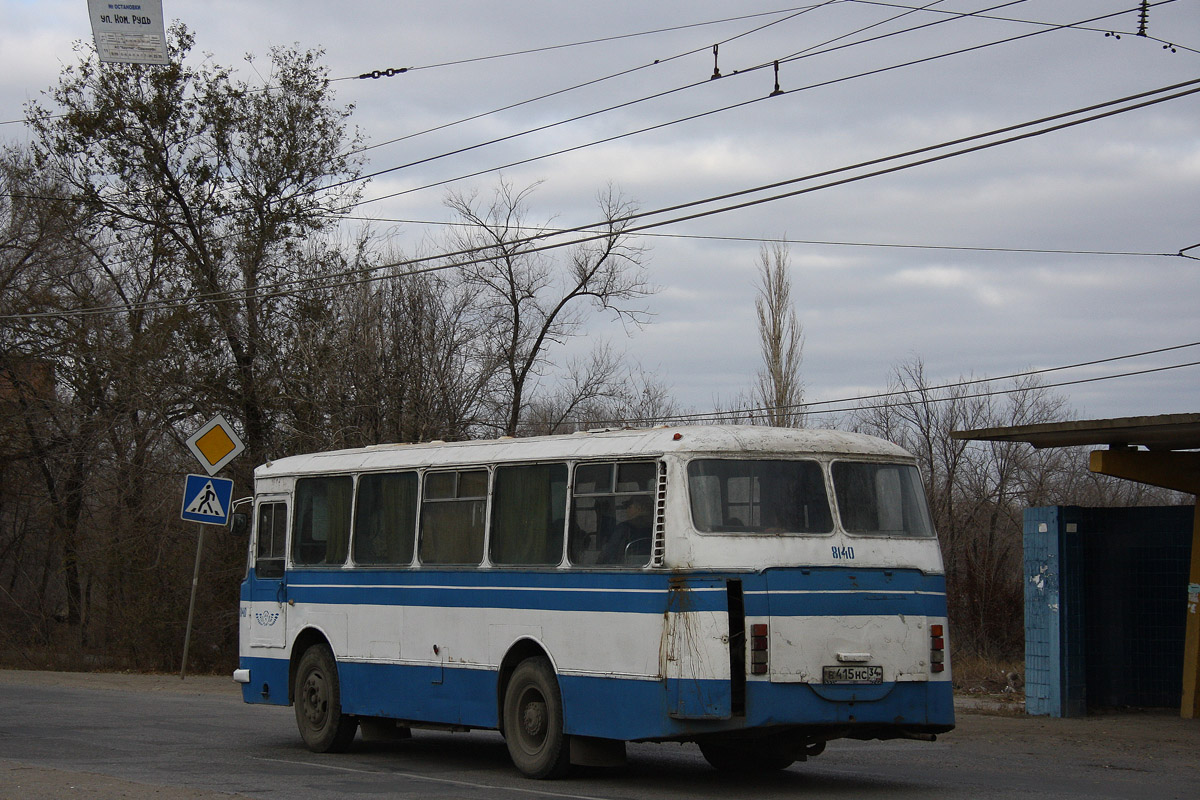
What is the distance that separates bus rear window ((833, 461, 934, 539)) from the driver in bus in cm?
Answer: 147

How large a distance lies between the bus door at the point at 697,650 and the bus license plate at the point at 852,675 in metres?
0.73

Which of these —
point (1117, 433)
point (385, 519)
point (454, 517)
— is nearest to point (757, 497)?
point (454, 517)

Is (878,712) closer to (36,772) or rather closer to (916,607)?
(916,607)

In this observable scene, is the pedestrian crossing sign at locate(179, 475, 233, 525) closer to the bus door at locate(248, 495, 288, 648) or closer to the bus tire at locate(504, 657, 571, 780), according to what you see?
the bus door at locate(248, 495, 288, 648)

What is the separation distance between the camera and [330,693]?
1380 centimetres

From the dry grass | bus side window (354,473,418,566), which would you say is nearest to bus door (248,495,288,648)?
bus side window (354,473,418,566)

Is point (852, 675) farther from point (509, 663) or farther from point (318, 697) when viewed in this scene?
point (318, 697)

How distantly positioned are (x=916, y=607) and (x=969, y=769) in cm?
219

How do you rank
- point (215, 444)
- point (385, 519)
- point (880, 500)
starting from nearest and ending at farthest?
1. point (880, 500)
2. point (385, 519)
3. point (215, 444)

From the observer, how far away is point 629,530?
10.7 metres

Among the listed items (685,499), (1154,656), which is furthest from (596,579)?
(1154,656)

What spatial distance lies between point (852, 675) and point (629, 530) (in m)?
1.97

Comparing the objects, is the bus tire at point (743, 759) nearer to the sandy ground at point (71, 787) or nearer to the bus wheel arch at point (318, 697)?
the bus wheel arch at point (318, 697)

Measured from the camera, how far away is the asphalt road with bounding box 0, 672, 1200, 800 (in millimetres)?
10375
